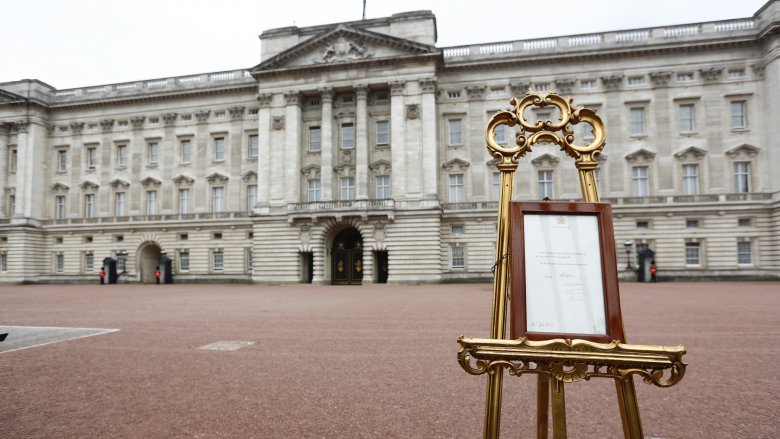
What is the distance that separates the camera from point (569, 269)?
3400 mm

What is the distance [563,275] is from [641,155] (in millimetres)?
38401

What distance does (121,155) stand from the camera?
4691cm

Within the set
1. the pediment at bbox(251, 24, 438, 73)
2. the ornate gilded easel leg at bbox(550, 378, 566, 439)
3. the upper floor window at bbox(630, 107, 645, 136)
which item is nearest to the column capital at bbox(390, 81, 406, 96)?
the pediment at bbox(251, 24, 438, 73)

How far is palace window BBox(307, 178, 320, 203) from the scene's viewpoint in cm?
4019

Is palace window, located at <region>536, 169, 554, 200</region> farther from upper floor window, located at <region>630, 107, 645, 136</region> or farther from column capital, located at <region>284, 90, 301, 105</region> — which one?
column capital, located at <region>284, 90, 301, 105</region>

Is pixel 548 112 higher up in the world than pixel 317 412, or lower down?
higher up

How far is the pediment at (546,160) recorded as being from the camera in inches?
1495

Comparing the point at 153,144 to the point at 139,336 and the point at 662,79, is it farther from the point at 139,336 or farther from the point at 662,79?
the point at 662,79

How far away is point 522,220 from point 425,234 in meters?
32.7

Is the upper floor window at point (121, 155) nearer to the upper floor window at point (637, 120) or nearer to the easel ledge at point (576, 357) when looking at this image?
the upper floor window at point (637, 120)

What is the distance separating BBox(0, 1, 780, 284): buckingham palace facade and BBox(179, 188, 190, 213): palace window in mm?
148

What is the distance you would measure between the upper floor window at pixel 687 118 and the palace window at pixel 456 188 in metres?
17.5

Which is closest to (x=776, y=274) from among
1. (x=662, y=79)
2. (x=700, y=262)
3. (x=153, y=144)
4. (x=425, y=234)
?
(x=700, y=262)

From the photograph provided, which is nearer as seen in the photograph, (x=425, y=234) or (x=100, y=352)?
(x=100, y=352)
